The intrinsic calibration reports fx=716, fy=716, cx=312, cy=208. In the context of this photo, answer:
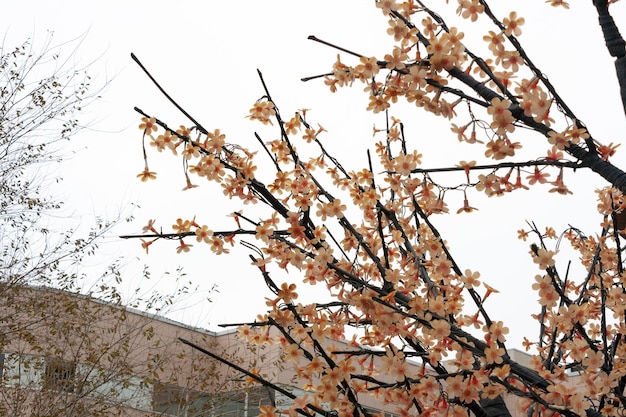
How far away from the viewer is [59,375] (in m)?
6.41

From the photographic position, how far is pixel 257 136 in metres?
2.00

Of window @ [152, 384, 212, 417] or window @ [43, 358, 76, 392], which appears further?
window @ [152, 384, 212, 417]

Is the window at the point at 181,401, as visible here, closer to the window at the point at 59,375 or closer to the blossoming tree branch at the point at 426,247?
the window at the point at 59,375

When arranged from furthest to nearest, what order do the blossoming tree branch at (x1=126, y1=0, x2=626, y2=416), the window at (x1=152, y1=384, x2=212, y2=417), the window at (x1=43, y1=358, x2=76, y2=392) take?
the window at (x1=152, y1=384, x2=212, y2=417), the window at (x1=43, y1=358, x2=76, y2=392), the blossoming tree branch at (x1=126, y1=0, x2=626, y2=416)

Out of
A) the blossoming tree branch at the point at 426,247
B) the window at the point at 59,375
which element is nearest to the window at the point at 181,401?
the window at the point at 59,375

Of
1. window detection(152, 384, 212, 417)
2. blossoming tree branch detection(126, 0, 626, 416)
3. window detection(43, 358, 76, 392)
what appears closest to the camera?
blossoming tree branch detection(126, 0, 626, 416)

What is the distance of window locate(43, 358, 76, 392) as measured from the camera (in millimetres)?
6174

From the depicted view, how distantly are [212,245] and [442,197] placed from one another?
64 cm

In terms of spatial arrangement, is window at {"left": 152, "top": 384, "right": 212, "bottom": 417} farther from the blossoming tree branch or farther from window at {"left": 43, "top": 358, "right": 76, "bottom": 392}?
the blossoming tree branch

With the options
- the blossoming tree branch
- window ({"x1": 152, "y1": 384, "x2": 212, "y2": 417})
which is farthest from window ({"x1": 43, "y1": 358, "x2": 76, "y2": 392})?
the blossoming tree branch

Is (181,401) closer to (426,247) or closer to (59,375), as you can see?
(59,375)

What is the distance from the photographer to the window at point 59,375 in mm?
6174

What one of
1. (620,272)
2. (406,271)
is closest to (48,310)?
→ (406,271)

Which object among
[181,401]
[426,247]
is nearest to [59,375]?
[181,401]
